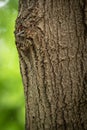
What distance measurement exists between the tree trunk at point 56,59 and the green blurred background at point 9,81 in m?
2.09

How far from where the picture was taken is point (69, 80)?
1.36 meters

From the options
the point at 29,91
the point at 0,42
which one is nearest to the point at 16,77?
the point at 0,42

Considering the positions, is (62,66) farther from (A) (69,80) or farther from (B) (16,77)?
(B) (16,77)

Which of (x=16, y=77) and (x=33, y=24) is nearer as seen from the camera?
(x=33, y=24)

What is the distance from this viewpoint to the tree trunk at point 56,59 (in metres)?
1.35

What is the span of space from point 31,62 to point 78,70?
20 centimetres

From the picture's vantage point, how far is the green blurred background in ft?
11.5

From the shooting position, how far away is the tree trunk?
4.42ft

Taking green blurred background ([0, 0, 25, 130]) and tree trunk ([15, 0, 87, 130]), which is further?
green blurred background ([0, 0, 25, 130])

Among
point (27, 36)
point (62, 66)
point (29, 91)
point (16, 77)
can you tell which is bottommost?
point (16, 77)

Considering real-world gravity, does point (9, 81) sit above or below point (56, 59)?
below

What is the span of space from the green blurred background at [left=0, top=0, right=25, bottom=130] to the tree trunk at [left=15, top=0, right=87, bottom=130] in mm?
2092

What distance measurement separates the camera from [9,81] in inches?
149

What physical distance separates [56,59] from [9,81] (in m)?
2.45
